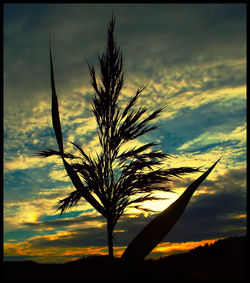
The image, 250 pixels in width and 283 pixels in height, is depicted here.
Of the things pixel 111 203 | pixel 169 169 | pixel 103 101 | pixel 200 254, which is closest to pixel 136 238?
pixel 111 203

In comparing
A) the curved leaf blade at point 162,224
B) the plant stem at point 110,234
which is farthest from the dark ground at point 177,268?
the curved leaf blade at point 162,224

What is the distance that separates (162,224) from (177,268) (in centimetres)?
214

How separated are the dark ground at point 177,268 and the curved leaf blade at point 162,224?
1307 millimetres

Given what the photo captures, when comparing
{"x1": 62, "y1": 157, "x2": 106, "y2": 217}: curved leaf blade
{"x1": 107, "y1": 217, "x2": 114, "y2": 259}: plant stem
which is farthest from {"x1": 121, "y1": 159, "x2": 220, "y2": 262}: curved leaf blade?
{"x1": 62, "y1": 157, "x2": 106, "y2": 217}: curved leaf blade

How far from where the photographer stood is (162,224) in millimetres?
2023

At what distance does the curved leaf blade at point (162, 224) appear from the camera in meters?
2.01

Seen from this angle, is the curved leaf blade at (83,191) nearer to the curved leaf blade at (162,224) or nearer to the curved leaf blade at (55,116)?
the curved leaf blade at (55,116)

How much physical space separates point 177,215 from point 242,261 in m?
2.50

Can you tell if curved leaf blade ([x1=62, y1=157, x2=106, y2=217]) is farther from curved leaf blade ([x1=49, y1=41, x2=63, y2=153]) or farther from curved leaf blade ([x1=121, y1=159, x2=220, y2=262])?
curved leaf blade ([x1=121, y1=159, x2=220, y2=262])

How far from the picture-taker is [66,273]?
13.1ft

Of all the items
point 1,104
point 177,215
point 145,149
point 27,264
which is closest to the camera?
point 177,215

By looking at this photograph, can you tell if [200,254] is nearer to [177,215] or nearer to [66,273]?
[66,273]

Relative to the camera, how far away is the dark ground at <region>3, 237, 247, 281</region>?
136 inches

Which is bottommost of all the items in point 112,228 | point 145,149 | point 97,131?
point 112,228
